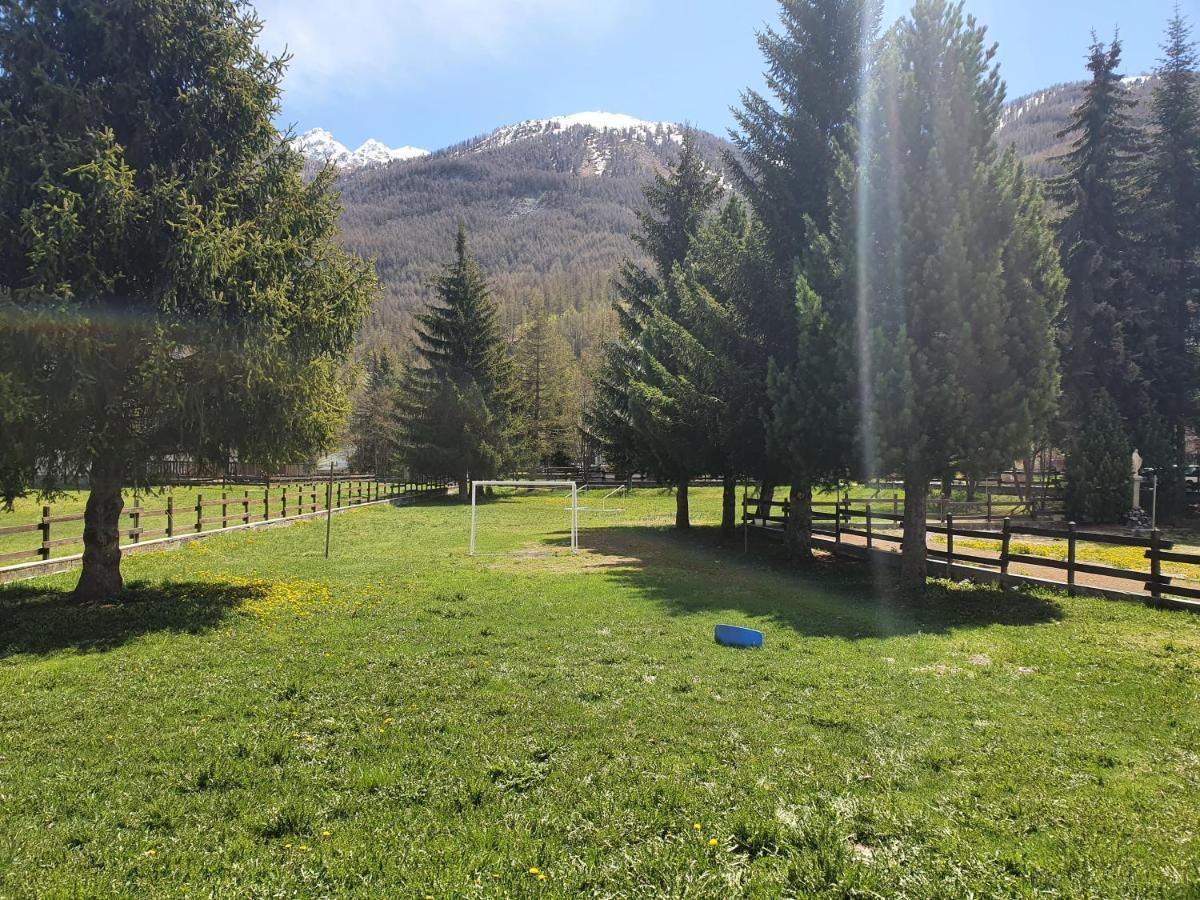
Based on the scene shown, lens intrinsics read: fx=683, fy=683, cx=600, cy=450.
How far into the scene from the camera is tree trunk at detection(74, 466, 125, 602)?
35.1 feet

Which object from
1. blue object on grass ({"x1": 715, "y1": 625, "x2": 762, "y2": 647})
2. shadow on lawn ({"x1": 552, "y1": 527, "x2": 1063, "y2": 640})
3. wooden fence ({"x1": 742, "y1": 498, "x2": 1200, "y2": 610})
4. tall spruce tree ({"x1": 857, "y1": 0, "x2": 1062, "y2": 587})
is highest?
tall spruce tree ({"x1": 857, "y1": 0, "x2": 1062, "y2": 587})

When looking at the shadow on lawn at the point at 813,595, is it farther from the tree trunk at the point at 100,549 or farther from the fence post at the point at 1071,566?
the tree trunk at the point at 100,549

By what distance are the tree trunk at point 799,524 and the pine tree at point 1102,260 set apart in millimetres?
15062

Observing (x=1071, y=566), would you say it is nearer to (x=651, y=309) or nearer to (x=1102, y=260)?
(x=651, y=309)

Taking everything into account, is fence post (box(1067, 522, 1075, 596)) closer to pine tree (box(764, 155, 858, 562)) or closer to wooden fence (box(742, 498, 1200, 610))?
wooden fence (box(742, 498, 1200, 610))

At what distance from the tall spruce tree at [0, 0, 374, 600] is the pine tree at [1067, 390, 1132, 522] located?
80.4 ft

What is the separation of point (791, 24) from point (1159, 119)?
20497 mm

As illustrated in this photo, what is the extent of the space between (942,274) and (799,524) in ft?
24.6

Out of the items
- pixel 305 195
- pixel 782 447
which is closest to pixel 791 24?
pixel 782 447

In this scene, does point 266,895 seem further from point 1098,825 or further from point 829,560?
point 829,560

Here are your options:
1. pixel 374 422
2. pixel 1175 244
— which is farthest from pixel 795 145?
pixel 374 422

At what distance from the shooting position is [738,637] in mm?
8922

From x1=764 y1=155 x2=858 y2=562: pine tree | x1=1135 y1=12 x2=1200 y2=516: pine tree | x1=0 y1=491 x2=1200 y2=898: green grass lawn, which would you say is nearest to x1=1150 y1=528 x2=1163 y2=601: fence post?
x1=0 y1=491 x2=1200 y2=898: green grass lawn

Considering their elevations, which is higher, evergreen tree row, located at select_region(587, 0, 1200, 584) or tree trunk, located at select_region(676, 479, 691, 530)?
evergreen tree row, located at select_region(587, 0, 1200, 584)
